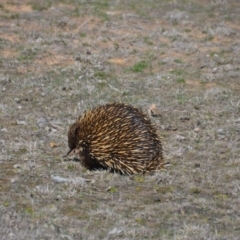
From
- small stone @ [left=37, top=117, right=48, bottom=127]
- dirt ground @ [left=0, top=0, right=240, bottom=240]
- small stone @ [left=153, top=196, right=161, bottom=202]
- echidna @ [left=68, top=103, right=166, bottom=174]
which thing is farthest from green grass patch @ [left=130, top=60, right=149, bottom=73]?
small stone @ [left=153, top=196, right=161, bottom=202]

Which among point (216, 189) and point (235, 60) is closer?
point (216, 189)

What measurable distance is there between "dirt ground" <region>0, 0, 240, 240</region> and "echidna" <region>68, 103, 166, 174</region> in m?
0.14

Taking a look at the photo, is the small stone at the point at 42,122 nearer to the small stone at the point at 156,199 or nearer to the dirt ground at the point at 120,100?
the dirt ground at the point at 120,100

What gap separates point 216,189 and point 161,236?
153cm

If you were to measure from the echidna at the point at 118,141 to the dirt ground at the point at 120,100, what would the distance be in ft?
0.46

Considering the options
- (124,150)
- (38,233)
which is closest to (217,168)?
(124,150)

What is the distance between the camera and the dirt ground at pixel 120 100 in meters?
6.30

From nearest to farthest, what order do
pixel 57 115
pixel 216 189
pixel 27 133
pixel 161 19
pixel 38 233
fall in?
1. pixel 38 233
2. pixel 216 189
3. pixel 27 133
4. pixel 57 115
5. pixel 161 19

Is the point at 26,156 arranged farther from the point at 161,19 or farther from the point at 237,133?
the point at 161,19

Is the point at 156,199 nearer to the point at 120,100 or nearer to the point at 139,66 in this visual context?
the point at 120,100

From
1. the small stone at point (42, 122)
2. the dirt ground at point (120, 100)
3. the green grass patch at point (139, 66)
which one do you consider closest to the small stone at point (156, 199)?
the dirt ground at point (120, 100)

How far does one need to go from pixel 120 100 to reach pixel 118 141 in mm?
3215

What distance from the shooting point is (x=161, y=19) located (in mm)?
16719

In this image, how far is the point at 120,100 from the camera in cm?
1080
